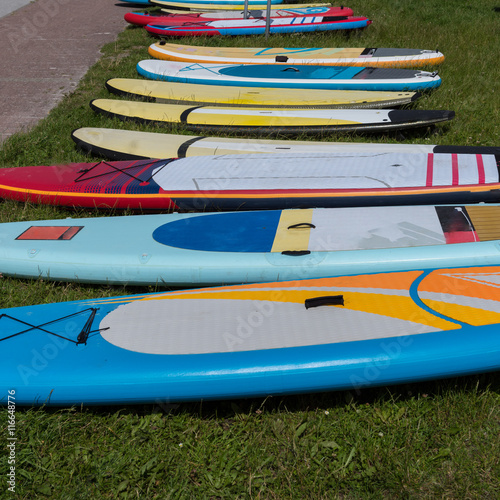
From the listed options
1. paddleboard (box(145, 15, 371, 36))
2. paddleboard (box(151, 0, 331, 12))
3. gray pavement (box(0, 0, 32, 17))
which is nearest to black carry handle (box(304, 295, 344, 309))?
paddleboard (box(145, 15, 371, 36))

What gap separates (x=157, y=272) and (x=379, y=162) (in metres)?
2.39

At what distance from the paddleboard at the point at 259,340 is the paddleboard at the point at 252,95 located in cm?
336

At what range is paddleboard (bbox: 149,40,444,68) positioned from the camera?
7.13m

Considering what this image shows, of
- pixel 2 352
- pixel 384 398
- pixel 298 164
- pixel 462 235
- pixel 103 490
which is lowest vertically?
pixel 103 490

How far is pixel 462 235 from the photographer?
3270 mm

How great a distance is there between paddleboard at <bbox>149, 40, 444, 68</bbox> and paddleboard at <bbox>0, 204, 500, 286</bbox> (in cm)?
438

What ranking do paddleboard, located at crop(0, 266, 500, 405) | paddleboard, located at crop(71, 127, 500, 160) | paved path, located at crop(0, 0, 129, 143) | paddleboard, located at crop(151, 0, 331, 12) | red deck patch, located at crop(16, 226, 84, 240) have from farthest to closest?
paddleboard, located at crop(151, 0, 331, 12), paved path, located at crop(0, 0, 129, 143), paddleboard, located at crop(71, 127, 500, 160), red deck patch, located at crop(16, 226, 84, 240), paddleboard, located at crop(0, 266, 500, 405)

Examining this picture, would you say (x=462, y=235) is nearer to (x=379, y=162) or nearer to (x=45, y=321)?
(x=379, y=162)

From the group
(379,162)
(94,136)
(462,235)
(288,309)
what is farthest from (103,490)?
(94,136)

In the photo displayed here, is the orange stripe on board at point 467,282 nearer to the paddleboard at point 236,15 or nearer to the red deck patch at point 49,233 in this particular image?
the red deck patch at point 49,233

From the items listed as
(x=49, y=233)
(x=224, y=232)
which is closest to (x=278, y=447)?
(x=224, y=232)

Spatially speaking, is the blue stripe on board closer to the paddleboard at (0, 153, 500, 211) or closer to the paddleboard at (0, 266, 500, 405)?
the paddleboard at (0, 153, 500, 211)

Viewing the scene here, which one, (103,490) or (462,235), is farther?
(462,235)

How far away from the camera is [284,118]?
17.3 ft
